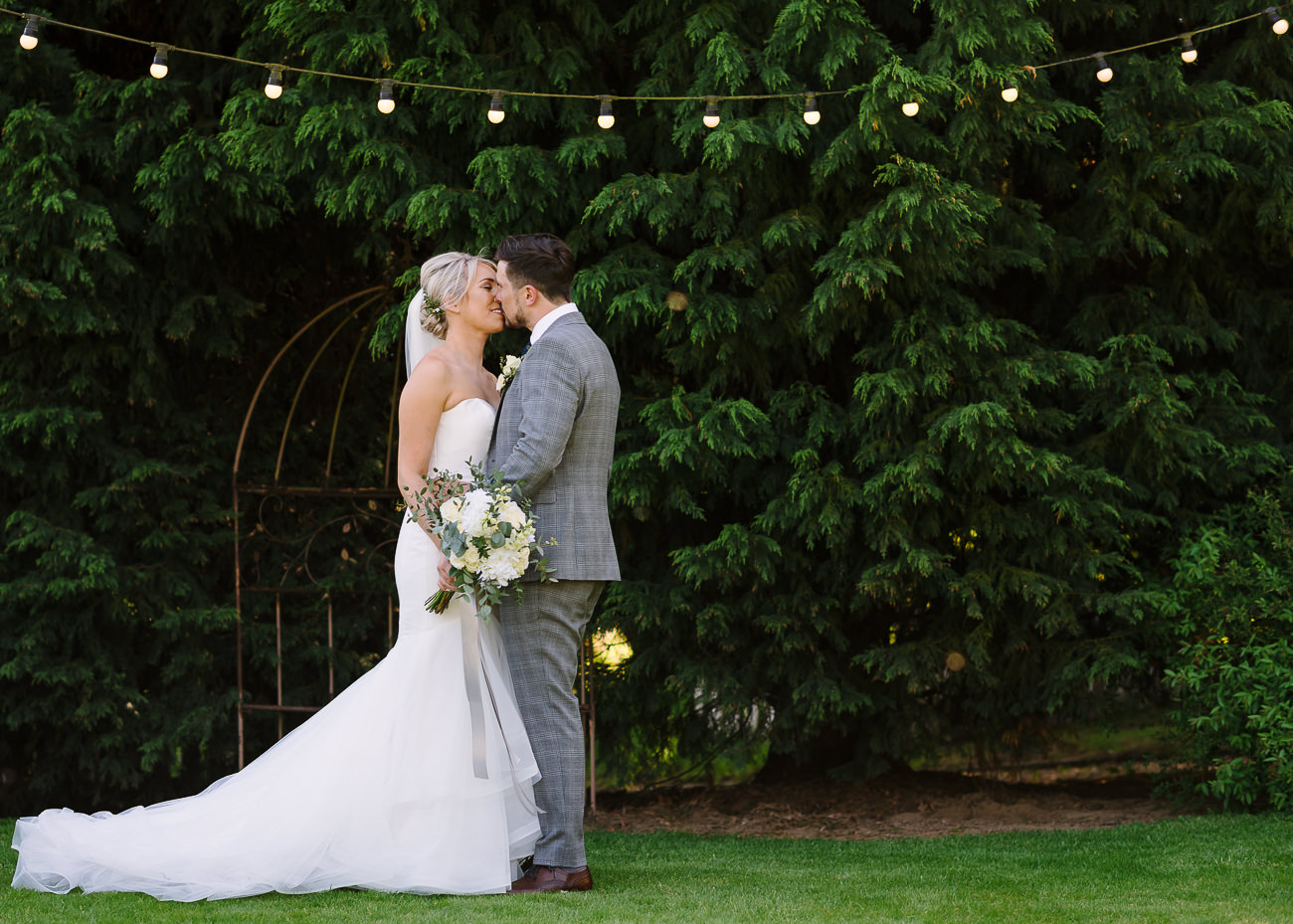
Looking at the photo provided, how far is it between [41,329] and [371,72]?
1921 millimetres

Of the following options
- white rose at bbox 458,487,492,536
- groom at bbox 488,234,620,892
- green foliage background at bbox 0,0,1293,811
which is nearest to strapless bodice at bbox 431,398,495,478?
groom at bbox 488,234,620,892

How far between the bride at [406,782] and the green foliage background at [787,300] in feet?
3.77

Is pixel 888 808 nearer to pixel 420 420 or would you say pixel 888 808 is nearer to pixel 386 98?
pixel 420 420

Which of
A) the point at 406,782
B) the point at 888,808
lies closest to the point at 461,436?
the point at 406,782

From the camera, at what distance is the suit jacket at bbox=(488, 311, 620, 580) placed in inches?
140

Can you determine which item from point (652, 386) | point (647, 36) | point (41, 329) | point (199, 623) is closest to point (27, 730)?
point (199, 623)

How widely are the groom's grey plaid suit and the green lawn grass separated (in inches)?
12.0

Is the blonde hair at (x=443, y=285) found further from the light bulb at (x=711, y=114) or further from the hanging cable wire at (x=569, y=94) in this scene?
the light bulb at (x=711, y=114)

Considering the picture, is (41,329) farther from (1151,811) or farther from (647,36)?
(1151,811)

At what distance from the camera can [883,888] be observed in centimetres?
375

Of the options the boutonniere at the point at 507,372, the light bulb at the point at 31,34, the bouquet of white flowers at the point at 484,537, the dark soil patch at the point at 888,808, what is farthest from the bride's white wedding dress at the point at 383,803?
the light bulb at the point at 31,34

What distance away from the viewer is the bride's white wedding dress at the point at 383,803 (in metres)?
3.56

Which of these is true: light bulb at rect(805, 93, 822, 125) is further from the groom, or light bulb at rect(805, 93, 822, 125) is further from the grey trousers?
the grey trousers

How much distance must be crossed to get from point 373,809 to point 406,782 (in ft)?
0.41
